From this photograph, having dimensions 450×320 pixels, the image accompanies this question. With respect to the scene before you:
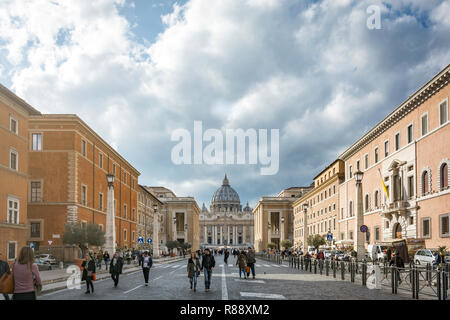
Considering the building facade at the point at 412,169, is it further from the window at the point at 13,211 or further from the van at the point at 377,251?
the window at the point at 13,211

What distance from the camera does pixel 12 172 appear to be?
35.6 metres

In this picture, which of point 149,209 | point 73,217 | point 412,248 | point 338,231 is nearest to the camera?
point 412,248

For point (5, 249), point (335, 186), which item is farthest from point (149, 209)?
point (5, 249)

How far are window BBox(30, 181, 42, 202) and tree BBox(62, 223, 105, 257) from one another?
4.52 meters

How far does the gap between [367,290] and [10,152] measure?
1018 inches

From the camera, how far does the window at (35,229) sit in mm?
45625

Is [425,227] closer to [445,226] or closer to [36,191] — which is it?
Answer: [445,226]

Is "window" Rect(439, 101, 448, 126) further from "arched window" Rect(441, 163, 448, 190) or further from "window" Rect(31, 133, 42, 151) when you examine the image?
"window" Rect(31, 133, 42, 151)

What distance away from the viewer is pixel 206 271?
1989cm

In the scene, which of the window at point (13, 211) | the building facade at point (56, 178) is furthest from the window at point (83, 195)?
the window at point (13, 211)

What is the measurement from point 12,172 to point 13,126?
10.8 feet

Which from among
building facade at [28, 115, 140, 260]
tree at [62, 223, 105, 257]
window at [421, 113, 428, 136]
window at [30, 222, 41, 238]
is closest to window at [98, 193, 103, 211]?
building facade at [28, 115, 140, 260]

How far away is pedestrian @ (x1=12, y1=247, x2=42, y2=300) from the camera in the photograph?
32.4 feet
